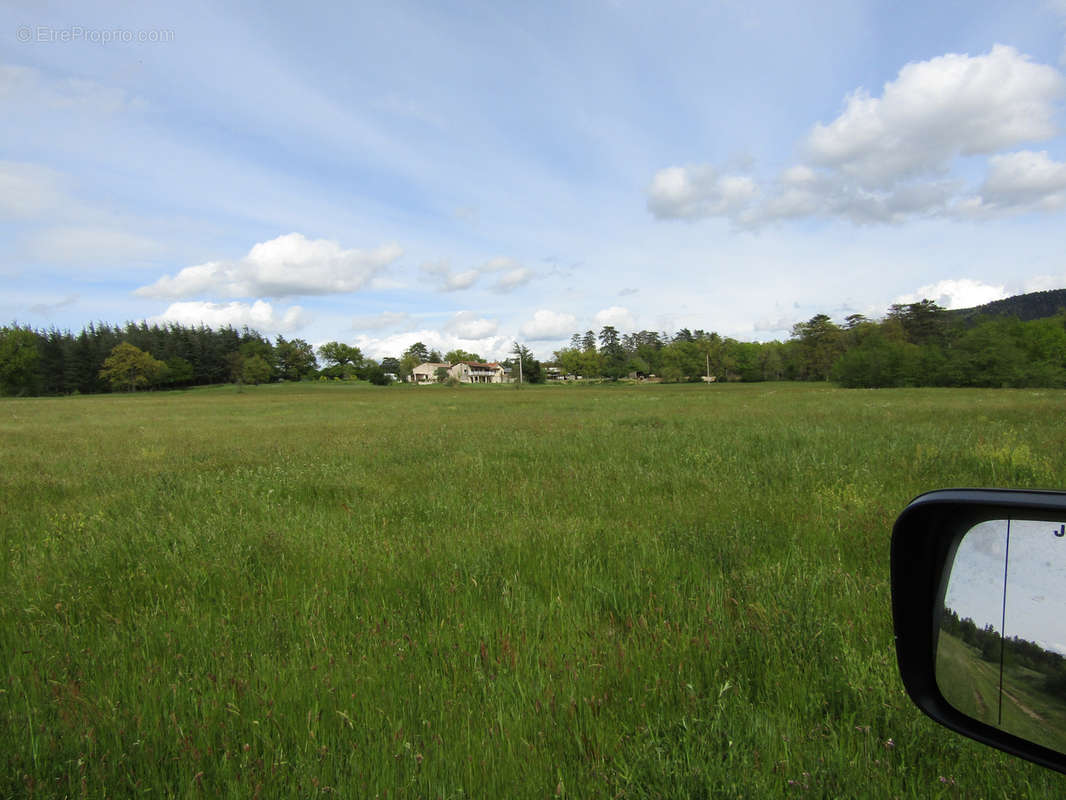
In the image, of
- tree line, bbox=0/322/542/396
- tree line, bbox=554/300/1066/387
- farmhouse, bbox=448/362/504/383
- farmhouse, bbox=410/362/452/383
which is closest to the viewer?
tree line, bbox=554/300/1066/387

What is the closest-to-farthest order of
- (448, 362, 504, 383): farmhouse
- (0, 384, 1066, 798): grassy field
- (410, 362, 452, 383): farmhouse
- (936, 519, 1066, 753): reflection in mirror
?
(936, 519, 1066, 753): reflection in mirror
(0, 384, 1066, 798): grassy field
(410, 362, 452, 383): farmhouse
(448, 362, 504, 383): farmhouse

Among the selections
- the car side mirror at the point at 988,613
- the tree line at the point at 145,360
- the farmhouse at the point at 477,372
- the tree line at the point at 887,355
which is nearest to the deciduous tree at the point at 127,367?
the tree line at the point at 145,360

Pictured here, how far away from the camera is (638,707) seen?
242 cm

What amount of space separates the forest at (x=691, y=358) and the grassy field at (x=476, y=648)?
291ft

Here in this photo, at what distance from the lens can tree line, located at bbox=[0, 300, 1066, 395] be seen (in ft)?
246

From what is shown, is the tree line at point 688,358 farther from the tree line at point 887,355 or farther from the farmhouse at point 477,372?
the farmhouse at point 477,372

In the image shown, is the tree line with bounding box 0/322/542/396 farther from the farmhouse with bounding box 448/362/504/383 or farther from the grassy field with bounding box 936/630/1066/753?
the grassy field with bounding box 936/630/1066/753

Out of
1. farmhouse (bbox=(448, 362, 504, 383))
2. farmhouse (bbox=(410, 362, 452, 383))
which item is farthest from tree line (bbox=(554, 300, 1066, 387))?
farmhouse (bbox=(410, 362, 452, 383))

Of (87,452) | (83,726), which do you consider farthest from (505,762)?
(87,452)

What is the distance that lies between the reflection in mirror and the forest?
304ft

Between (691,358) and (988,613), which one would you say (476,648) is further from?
(691,358)

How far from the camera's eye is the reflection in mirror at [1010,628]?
2.72 feet

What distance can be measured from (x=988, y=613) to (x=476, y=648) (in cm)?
262

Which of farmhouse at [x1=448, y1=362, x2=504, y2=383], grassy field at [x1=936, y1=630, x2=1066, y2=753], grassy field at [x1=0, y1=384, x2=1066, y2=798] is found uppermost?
farmhouse at [x1=448, y1=362, x2=504, y2=383]
